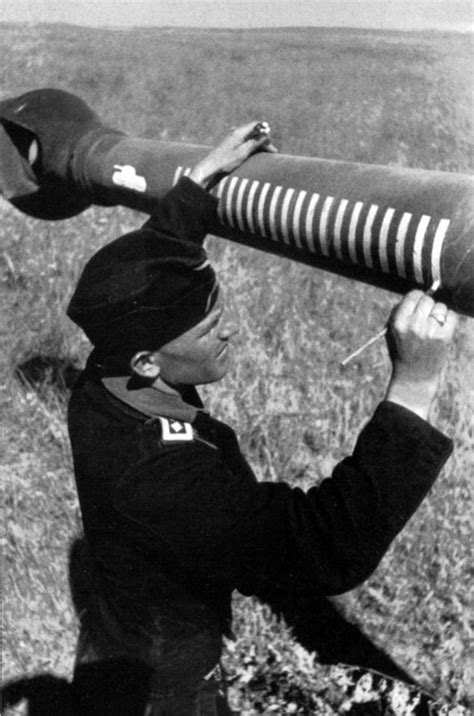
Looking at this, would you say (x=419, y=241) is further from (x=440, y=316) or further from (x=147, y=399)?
(x=147, y=399)

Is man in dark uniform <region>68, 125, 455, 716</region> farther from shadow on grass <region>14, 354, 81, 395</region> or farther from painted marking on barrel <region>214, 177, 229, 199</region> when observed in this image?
shadow on grass <region>14, 354, 81, 395</region>

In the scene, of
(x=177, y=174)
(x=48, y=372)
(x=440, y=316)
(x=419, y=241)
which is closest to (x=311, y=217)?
(x=419, y=241)

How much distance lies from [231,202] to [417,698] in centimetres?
182

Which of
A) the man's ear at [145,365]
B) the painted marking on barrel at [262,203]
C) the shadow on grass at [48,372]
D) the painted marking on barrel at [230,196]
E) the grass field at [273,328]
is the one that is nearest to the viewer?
the man's ear at [145,365]

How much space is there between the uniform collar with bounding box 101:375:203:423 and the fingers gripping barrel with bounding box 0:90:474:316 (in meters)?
0.44

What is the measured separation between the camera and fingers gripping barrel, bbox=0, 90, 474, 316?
1.66 metres

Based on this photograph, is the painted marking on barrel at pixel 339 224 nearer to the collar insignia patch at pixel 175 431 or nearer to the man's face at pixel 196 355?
the man's face at pixel 196 355

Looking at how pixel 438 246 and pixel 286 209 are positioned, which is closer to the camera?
pixel 438 246

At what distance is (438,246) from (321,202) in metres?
0.38

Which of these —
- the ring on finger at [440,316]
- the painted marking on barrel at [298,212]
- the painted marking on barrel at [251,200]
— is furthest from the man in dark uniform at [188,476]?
the painted marking on barrel at [298,212]

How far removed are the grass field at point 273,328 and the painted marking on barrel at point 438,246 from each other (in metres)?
1.99

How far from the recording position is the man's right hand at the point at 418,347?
63.9 inches

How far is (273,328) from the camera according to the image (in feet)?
13.1

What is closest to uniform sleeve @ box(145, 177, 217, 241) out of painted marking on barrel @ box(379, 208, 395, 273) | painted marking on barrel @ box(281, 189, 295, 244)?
painted marking on barrel @ box(281, 189, 295, 244)
